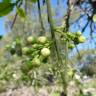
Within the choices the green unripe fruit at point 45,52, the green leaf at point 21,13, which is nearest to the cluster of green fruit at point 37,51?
the green unripe fruit at point 45,52

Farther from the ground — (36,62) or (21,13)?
(21,13)

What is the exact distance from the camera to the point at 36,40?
1.06 meters

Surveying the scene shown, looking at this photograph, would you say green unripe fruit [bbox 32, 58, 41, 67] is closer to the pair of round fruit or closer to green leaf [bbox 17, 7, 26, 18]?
the pair of round fruit

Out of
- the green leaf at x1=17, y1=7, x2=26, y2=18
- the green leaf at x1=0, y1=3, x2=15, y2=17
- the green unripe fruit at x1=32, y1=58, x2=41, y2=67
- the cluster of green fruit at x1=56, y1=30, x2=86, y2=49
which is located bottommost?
the green unripe fruit at x1=32, y1=58, x2=41, y2=67

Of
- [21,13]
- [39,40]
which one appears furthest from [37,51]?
[21,13]

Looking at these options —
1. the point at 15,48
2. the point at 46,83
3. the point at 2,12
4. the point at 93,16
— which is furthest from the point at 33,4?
the point at 46,83

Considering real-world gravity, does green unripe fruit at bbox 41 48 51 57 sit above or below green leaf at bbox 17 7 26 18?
below

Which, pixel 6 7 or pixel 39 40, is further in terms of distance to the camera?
pixel 39 40

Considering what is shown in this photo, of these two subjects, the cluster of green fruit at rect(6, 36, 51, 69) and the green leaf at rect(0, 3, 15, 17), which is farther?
the cluster of green fruit at rect(6, 36, 51, 69)

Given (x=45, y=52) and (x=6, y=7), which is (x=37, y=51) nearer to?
(x=45, y=52)

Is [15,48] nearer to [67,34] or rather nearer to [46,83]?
[67,34]

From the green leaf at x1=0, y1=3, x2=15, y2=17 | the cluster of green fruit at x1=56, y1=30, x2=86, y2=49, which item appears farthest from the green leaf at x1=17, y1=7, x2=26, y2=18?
the cluster of green fruit at x1=56, y1=30, x2=86, y2=49

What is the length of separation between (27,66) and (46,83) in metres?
2.89

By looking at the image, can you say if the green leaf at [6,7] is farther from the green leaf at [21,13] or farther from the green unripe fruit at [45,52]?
the green unripe fruit at [45,52]
